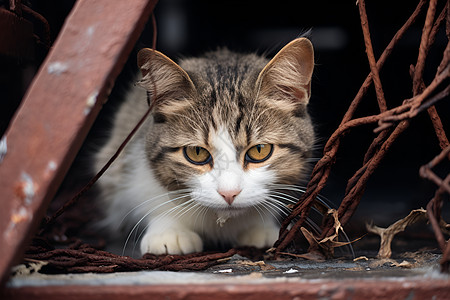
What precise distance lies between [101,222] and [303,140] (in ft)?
3.42

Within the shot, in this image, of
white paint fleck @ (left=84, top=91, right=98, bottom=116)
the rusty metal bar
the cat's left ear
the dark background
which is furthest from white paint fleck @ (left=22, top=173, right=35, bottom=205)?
the dark background

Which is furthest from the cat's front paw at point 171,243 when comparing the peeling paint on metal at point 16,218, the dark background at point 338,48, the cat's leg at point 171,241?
the dark background at point 338,48

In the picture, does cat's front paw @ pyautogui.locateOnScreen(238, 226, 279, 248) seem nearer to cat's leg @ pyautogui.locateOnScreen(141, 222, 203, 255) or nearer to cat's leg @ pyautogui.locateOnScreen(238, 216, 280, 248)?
cat's leg @ pyautogui.locateOnScreen(238, 216, 280, 248)

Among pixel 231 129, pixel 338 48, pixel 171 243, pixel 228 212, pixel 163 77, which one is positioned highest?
pixel 338 48

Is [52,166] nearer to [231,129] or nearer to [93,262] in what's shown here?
[93,262]

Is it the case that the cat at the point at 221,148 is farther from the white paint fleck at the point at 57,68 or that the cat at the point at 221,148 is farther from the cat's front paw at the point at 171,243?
the white paint fleck at the point at 57,68

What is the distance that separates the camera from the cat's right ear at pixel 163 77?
1382 millimetres

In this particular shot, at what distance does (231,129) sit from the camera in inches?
57.2

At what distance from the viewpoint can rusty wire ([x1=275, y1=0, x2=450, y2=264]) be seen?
3.32ft

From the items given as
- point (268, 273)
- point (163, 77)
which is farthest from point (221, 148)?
point (268, 273)

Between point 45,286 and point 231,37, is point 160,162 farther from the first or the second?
point 231,37

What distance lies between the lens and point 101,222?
2074 mm

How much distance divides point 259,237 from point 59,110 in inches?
38.7

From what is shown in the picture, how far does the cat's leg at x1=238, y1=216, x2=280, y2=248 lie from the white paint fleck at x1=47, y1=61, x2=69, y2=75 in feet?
3.24
